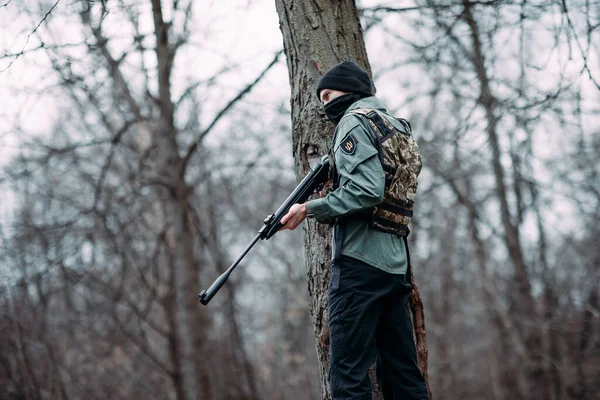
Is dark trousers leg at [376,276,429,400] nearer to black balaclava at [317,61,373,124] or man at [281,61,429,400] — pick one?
man at [281,61,429,400]

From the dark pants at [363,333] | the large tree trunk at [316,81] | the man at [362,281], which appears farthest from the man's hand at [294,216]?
the large tree trunk at [316,81]

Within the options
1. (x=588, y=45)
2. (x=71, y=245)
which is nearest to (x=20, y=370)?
(x=71, y=245)

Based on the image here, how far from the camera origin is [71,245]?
26.8ft

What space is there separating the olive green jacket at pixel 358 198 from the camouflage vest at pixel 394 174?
46 mm

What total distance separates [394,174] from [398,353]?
0.89 meters

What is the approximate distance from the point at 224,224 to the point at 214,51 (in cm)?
1201

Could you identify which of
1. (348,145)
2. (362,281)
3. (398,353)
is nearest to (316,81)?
(348,145)

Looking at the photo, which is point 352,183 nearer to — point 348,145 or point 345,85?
point 348,145

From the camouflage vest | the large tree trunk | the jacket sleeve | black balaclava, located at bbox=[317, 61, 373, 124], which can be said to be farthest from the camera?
the large tree trunk

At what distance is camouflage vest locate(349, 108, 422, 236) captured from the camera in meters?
2.91

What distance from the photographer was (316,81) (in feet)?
11.8

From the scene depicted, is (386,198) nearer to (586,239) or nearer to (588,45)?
(588,45)

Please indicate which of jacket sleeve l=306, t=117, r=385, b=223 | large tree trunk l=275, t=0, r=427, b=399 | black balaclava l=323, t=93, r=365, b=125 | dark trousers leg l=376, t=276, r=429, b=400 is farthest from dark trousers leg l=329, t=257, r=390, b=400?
black balaclava l=323, t=93, r=365, b=125

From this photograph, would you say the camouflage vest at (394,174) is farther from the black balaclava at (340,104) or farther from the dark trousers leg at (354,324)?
the dark trousers leg at (354,324)
